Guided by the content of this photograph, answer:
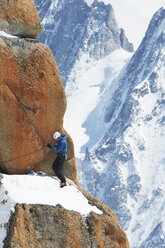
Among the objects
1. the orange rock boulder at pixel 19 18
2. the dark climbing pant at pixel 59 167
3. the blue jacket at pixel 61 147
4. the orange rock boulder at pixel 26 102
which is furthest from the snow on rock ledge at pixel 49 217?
the orange rock boulder at pixel 19 18

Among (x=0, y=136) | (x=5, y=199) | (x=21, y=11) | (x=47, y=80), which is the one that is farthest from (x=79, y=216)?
(x=21, y=11)

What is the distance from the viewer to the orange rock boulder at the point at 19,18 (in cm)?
1933

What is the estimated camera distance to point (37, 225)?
17094 millimetres

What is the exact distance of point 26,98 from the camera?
1908 centimetres

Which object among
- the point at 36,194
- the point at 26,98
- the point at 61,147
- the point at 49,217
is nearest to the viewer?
the point at 49,217

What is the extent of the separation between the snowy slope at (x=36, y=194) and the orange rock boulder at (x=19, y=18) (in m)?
5.35

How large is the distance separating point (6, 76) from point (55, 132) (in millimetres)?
3000

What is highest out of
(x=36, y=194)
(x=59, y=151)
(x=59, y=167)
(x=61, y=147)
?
(x=61, y=147)

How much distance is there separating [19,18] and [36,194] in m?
6.59

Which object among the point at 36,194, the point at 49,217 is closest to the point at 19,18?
the point at 36,194

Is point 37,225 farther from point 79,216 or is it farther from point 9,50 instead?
point 9,50

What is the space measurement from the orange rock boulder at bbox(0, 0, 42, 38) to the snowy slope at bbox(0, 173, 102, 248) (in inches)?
211

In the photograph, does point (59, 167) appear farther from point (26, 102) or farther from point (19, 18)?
point (19, 18)

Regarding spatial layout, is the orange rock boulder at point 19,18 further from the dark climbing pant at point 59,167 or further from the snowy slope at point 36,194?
the snowy slope at point 36,194
